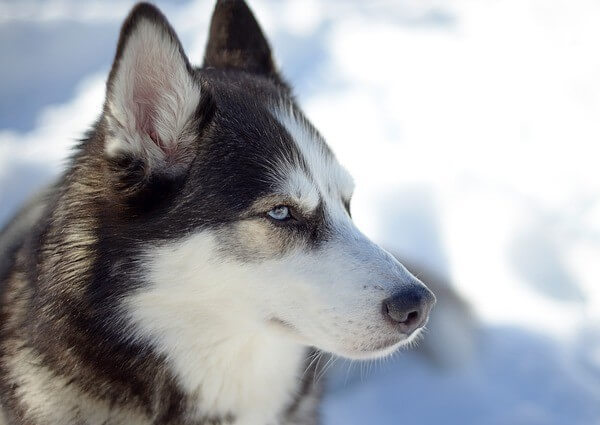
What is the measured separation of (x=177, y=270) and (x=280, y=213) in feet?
1.00

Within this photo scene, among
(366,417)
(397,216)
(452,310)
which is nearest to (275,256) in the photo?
(366,417)

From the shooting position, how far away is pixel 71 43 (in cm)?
505

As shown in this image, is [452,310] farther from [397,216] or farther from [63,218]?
[63,218]

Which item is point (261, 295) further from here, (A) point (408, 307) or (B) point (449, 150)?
(B) point (449, 150)

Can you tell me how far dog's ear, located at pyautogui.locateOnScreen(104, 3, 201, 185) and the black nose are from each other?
0.65 metres

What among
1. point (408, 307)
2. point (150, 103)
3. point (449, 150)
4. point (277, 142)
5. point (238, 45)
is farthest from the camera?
point (449, 150)

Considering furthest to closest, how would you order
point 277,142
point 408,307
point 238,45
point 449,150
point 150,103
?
point 449,150 → point 238,45 → point 277,142 → point 150,103 → point 408,307

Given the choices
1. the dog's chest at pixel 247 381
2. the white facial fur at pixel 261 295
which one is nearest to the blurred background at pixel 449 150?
the dog's chest at pixel 247 381

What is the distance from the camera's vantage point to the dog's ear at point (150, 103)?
1813 mm

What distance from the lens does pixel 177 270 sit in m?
1.91

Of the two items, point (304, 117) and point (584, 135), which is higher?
point (304, 117)

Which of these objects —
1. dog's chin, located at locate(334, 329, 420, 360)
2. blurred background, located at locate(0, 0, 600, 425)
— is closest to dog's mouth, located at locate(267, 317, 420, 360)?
dog's chin, located at locate(334, 329, 420, 360)

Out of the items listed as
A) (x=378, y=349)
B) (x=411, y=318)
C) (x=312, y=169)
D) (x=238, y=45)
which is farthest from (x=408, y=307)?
(x=238, y=45)

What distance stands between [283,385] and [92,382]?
567 millimetres
